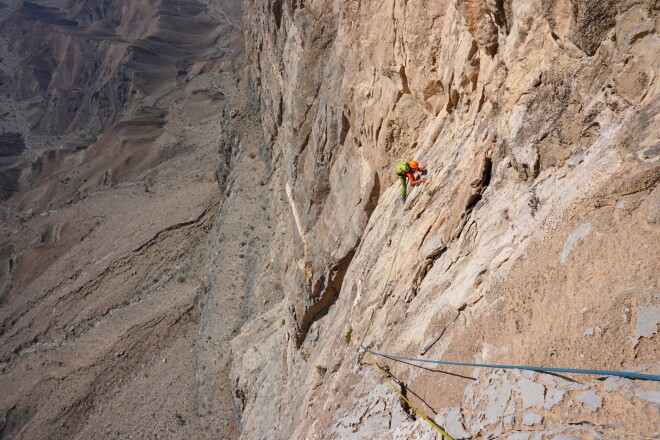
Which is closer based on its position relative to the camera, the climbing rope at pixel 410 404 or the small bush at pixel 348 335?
the climbing rope at pixel 410 404

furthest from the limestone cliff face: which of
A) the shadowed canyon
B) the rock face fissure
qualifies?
the rock face fissure

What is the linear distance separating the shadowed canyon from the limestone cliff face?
0.02m

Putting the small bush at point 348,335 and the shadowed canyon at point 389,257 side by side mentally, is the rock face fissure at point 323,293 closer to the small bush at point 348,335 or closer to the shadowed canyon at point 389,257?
the shadowed canyon at point 389,257

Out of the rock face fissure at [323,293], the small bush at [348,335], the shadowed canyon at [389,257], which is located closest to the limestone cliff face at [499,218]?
the shadowed canyon at [389,257]

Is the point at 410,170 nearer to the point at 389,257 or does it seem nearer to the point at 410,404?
the point at 389,257

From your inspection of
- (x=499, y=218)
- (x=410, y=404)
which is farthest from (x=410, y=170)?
(x=410, y=404)

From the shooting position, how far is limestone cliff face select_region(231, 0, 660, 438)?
11.5 ft

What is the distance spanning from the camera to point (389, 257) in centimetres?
785

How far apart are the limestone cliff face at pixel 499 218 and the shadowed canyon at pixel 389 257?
2cm

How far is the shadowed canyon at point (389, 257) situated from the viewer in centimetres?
370

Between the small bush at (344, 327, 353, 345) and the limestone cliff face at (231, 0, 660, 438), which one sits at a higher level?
the limestone cliff face at (231, 0, 660, 438)

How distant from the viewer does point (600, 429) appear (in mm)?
3029

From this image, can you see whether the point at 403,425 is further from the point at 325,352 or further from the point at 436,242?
the point at 325,352

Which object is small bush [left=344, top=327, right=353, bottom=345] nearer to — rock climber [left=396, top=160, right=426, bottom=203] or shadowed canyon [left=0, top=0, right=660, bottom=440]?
shadowed canyon [left=0, top=0, right=660, bottom=440]
